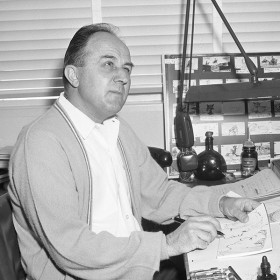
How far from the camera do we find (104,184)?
1339mm

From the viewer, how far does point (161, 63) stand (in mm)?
2100

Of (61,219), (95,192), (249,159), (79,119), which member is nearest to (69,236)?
(61,219)

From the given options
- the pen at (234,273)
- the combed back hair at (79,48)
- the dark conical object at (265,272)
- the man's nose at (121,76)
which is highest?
the combed back hair at (79,48)

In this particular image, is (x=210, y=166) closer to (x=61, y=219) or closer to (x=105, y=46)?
(x=105, y=46)

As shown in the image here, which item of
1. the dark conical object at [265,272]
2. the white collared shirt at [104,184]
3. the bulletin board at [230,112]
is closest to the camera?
the dark conical object at [265,272]

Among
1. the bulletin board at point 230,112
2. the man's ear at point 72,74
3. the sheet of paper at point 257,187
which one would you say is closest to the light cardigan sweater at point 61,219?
the man's ear at point 72,74

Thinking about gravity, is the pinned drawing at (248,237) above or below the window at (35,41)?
below

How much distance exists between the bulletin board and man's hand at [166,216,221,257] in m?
0.92

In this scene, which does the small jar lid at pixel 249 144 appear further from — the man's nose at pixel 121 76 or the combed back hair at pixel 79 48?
the combed back hair at pixel 79 48

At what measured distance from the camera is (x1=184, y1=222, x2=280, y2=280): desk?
0.97 metres

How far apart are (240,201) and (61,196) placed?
57cm

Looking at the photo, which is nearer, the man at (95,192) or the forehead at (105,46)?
the man at (95,192)

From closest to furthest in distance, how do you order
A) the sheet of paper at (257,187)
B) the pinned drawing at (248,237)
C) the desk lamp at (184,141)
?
the pinned drawing at (248,237) → the sheet of paper at (257,187) → the desk lamp at (184,141)

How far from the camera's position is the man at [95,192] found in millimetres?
1088
